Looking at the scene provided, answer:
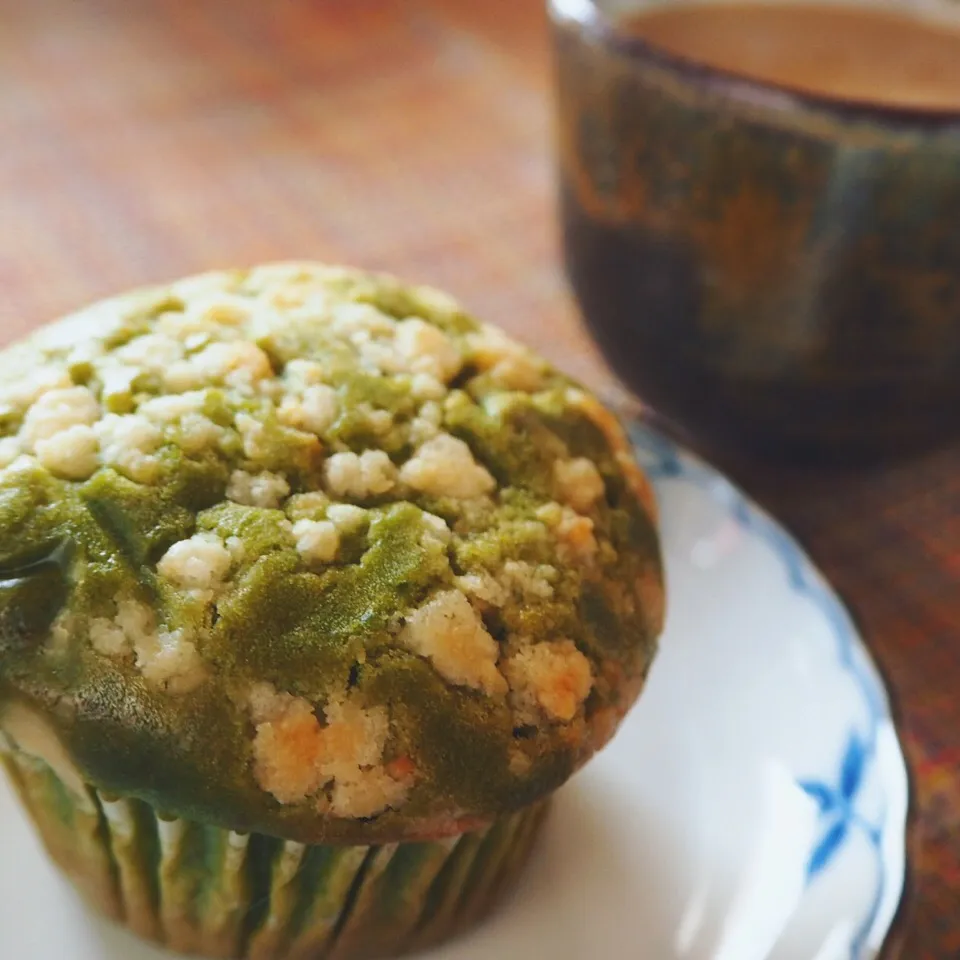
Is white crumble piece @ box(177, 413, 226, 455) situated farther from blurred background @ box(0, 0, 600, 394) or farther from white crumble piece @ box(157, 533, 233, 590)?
blurred background @ box(0, 0, 600, 394)

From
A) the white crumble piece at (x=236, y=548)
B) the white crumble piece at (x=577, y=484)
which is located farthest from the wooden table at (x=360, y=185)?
the white crumble piece at (x=236, y=548)

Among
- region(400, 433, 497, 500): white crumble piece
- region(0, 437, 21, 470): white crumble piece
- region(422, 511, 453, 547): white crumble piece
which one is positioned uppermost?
region(0, 437, 21, 470): white crumble piece

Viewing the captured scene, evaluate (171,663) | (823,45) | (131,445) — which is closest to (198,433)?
(131,445)

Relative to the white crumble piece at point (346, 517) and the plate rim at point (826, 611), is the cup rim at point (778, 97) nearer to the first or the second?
the plate rim at point (826, 611)

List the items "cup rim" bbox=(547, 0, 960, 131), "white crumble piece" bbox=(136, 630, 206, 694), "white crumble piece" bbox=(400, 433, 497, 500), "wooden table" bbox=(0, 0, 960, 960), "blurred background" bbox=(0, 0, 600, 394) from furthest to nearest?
"blurred background" bbox=(0, 0, 600, 394) → "wooden table" bbox=(0, 0, 960, 960) → "cup rim" bbox=(547, 0, 960, 131) → "white crumble piece" bbox=(400, 433, 497, 500) → "white crumble piece" bbox=(136, 630, 206, 694)

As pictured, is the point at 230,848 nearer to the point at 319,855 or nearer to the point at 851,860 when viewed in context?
the point at 319,855

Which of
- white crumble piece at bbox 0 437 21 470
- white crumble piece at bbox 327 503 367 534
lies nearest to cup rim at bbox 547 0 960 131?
white crumble piece at bbox 327 503 367 534

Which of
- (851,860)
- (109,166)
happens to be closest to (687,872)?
(851,860)
